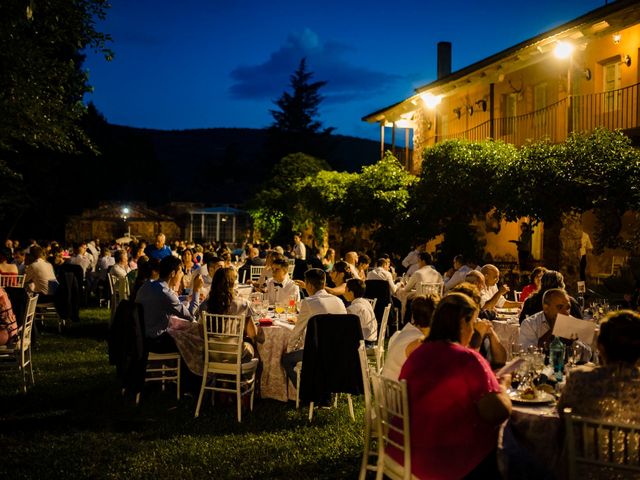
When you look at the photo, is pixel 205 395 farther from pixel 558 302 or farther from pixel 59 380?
pixel 558 302

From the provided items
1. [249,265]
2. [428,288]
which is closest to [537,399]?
[428,288]

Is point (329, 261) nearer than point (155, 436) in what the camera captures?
No

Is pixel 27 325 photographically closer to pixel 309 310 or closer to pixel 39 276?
pixel 309 310

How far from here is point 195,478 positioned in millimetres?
5074

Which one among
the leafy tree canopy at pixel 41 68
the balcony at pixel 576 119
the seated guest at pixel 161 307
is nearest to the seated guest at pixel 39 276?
the leafy tree canopy at pixel 41 68

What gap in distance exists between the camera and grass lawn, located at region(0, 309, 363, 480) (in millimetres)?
5258

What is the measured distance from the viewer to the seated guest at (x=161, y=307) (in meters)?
7.05

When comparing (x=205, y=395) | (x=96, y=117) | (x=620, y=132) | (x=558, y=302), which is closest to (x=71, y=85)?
(x=205, y=395)

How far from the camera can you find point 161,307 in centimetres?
708

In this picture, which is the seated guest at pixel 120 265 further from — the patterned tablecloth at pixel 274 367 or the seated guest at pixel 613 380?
the seated guest at pixel 613 380

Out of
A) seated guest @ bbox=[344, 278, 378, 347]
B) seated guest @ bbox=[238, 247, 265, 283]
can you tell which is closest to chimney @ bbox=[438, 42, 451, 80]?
seated guest @ bbox=[238, 247, 265, 283]

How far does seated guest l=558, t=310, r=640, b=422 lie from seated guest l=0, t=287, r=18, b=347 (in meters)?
5.81

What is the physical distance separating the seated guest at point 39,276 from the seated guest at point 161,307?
5.20m

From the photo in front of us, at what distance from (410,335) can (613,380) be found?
1.49m
